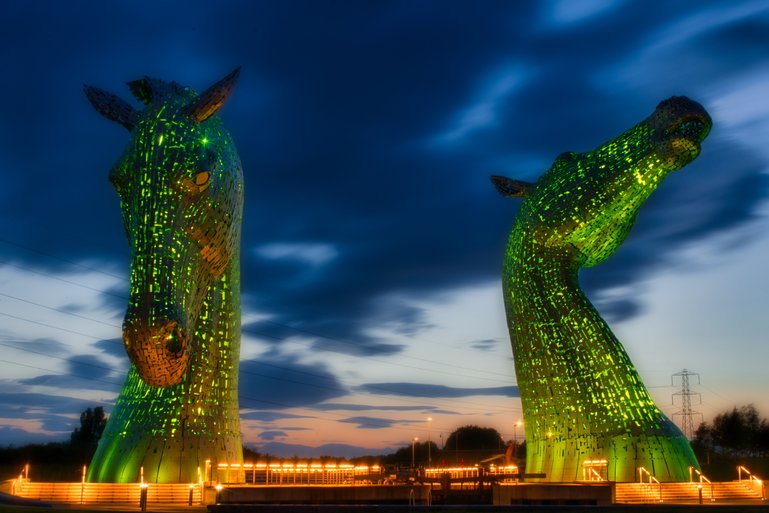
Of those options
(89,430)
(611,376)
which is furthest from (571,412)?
(89,430)

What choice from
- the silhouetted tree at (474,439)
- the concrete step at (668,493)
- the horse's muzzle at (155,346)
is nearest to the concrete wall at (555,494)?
Answer: the concrete step at (668,493)

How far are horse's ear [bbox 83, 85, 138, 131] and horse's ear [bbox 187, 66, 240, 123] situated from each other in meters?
1.11

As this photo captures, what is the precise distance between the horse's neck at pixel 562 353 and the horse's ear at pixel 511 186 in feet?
4.21

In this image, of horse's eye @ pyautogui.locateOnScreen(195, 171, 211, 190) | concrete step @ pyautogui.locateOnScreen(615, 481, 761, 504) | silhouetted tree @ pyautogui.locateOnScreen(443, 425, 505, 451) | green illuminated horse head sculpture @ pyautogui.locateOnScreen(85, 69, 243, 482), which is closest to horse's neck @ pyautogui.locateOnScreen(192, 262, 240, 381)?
green illuminated horse head sculpture @ pyautogui.locateOnScreen(85, 69, 243, 482)

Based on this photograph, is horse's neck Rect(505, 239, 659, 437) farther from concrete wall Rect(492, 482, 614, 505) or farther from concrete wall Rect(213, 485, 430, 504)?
concrete wall Rect(213, 485, 430, 504)

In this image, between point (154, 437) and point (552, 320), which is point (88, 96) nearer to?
point (154, 437)

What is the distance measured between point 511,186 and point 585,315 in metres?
3.65

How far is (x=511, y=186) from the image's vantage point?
2055 centimetres

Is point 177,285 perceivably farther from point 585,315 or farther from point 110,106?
point 585,315

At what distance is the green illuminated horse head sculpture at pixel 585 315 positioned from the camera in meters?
17.8

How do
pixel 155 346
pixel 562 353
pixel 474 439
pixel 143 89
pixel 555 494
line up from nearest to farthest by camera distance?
pixel 155 346 → pixel 143 89 → pixel 555 494 → pixel 562 353 → pixel 474 439

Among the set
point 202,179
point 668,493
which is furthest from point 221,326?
point 668,493

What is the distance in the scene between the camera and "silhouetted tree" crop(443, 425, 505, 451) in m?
68.3

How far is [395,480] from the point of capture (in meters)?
17.8
